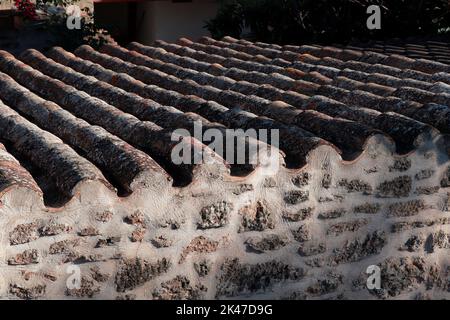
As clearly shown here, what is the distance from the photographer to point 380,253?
13.6 feet

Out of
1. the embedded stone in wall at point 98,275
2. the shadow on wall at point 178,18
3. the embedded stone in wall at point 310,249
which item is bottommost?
the embedded stone in wall at point 310,249

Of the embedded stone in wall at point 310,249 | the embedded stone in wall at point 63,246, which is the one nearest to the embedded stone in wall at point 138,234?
the embedded stone in wall at point 63,246

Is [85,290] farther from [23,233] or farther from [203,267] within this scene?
[203,267]

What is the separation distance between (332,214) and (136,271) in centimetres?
109

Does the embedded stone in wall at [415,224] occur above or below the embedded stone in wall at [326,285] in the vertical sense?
above

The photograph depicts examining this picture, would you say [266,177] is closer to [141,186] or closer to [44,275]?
[141,186]

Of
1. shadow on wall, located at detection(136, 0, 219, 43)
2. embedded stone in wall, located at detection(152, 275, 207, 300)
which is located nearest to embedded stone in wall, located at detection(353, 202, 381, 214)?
embedded stone in wall, located at detection(152, 275, 207, 300)

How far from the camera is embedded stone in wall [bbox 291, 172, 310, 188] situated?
3.82 meters

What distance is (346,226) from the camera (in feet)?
13.2

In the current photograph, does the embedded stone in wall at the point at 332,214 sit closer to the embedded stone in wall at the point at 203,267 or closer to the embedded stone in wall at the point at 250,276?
the embedded stone in wall at the point at 250,276

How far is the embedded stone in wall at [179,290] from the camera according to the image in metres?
3.63

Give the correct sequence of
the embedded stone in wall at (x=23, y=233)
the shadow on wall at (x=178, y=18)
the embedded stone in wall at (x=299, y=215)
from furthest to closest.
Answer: the shadow on wall at (x=178, y=18) < the embedded stone in wall at (x=299, y=215) < the embedded stone in wall at (x=23, y=233)

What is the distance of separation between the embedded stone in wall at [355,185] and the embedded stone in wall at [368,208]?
0.07 meters

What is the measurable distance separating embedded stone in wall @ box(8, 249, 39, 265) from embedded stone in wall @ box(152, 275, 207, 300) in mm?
640
